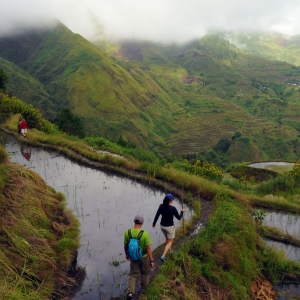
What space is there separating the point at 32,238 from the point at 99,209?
165 inches

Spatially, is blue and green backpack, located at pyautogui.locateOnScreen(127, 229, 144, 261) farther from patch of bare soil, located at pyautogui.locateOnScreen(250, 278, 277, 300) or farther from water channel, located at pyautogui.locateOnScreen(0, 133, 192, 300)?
patch of bare soil, located at pyautogui.locateOnScreen(250, 278, 277, 300)

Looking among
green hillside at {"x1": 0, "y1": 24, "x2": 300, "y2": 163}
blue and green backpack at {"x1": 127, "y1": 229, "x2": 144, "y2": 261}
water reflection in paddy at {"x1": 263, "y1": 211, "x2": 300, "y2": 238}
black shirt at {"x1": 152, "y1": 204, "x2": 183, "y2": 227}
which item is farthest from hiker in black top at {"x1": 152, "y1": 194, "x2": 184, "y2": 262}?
green hillside at {"x1": 0, "y1": 24, "x2": 300, "y2": 163}

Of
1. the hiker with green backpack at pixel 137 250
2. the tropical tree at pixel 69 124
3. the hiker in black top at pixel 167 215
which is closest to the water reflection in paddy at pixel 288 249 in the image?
the hiker in black top at pixel 167 215

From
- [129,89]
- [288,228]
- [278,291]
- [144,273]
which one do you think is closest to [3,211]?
[144,273]

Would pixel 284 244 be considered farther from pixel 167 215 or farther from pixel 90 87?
pixel 90 87

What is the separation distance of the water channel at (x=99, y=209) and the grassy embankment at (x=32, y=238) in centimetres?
63

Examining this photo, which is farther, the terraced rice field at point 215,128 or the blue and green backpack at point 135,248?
the terraced rice field at point 215,128

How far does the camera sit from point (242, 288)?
9641 mm

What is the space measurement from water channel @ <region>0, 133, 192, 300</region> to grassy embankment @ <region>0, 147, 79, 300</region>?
625mm

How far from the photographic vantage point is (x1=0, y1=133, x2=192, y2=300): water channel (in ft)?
29.3

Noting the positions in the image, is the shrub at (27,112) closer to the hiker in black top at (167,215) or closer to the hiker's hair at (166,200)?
the hiker in black top at (167,215)

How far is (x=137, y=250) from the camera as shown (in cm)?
727

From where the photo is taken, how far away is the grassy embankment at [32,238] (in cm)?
779

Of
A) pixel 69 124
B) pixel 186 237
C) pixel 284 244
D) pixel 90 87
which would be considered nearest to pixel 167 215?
pixel 186 237
